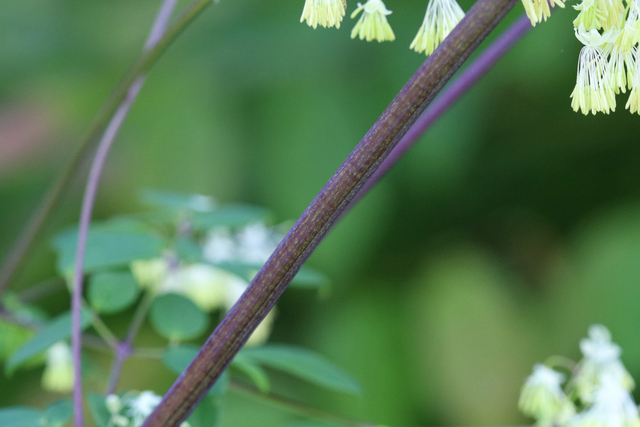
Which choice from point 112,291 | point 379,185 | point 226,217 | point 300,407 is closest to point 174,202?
point 226,217

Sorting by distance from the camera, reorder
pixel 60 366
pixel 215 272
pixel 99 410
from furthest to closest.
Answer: pixel 215 272, pixel 60 366, pixel 99 410

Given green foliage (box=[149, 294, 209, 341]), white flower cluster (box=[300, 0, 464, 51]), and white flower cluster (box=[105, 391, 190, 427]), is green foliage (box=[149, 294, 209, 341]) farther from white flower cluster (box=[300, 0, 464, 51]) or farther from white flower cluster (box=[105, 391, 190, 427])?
white flower cluster (box=[300, 0, 464, 51])

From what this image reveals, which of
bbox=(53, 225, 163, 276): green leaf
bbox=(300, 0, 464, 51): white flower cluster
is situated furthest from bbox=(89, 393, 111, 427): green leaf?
bbox=(300, 0, 464, 51): white flower cluster

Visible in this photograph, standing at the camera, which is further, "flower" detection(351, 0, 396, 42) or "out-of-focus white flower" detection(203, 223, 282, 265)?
"out-of-focus white flower" detection(203, 223, 282, 265)

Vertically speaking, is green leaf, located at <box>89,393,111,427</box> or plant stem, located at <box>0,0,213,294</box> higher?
plant stem, located at <box>0,0,213,294</box>

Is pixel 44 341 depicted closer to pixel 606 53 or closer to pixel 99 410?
pixel 99 410

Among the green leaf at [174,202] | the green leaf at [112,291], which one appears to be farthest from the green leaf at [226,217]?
the green leaf at [112,291]

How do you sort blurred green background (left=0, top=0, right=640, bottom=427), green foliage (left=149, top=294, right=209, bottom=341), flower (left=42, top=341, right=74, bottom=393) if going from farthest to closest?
blurred green background (left=0, top=0, right=640, bottom=427), flower (left=42, top=341, right=74, bottom=393), green foliage (left=149, top=294, right=209, bottom=341)

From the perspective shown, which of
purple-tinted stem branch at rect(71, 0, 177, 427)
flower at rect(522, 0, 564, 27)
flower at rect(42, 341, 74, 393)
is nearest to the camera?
flower at rect(522, 0, 564, 27)
